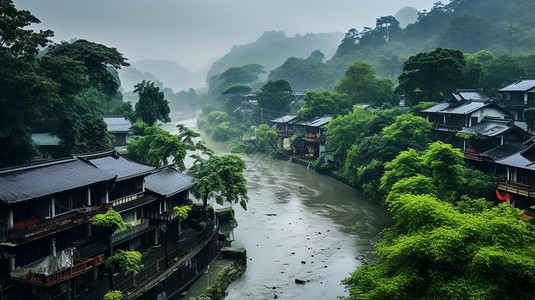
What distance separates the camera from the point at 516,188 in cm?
3494

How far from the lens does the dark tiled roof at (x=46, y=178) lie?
22.5 meters

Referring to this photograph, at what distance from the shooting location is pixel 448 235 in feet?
65.2

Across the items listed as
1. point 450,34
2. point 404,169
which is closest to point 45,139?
point 404,169

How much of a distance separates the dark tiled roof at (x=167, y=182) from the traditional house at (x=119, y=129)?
2250 cm

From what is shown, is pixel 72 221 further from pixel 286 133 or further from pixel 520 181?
pixel 286 133

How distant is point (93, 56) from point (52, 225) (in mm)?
31019

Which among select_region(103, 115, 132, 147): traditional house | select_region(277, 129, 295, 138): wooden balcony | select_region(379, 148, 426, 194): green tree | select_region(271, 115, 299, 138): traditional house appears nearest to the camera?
select_region(379, 148, 426, 194): green tree

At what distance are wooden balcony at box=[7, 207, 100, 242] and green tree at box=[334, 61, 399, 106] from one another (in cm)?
6530

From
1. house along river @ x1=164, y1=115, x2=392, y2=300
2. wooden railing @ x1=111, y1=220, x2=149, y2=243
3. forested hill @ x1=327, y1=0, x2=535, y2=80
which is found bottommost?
house along river @ x1=164, y1=115, x2=392, y2=300

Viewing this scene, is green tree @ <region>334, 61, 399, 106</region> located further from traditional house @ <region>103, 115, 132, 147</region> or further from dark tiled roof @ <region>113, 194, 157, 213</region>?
dark tiled roof @ <region>113, 194, 157, 213</region>

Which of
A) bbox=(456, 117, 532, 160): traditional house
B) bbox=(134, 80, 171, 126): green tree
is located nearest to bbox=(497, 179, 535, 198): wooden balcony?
bbox=(456, 117, 532, 160): traditional house

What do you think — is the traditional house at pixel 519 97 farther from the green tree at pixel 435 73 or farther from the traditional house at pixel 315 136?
the traditional house at pixel 315 136

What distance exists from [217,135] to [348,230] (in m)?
78.3

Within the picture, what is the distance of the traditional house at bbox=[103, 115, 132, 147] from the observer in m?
56.9
